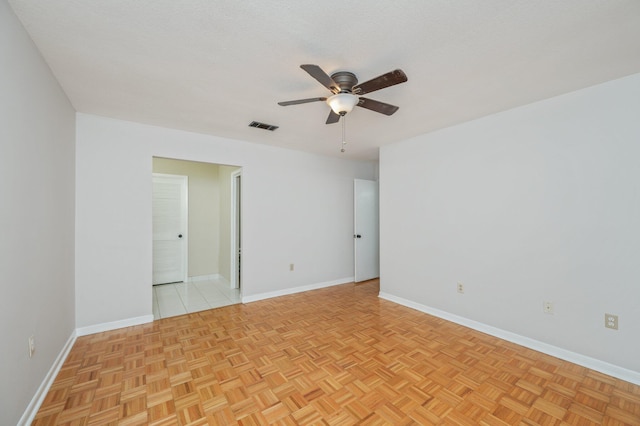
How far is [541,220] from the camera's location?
8.45ft

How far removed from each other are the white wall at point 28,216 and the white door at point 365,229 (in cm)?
398

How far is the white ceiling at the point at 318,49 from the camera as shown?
1.43m

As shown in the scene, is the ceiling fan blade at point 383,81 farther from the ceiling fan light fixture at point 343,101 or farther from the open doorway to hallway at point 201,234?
the open doorway to hallway at point 201,234

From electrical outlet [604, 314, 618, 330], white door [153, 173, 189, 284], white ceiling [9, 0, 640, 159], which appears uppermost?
white ceiling [9, 0, 640, 159]

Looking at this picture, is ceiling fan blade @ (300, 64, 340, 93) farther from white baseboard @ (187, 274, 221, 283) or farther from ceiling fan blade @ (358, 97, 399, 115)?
white baseboard @ (187, 274, 221, 283)

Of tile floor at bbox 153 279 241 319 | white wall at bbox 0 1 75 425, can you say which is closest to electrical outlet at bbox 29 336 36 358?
white wall at bbox 0 1 75 425

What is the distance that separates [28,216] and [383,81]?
249cm

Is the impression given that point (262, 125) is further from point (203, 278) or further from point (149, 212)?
point (203, 278)

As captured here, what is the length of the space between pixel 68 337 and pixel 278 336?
6.67 feet

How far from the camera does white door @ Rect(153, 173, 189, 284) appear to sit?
15.8 feet

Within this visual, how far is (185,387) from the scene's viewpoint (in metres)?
1.99

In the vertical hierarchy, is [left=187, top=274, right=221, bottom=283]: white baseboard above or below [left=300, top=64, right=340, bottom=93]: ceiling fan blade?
below

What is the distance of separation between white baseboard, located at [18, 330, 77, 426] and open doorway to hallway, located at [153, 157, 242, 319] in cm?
169

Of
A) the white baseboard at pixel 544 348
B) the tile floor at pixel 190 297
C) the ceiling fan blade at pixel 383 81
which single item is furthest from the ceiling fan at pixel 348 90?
the tile floor at pixel 190 297
